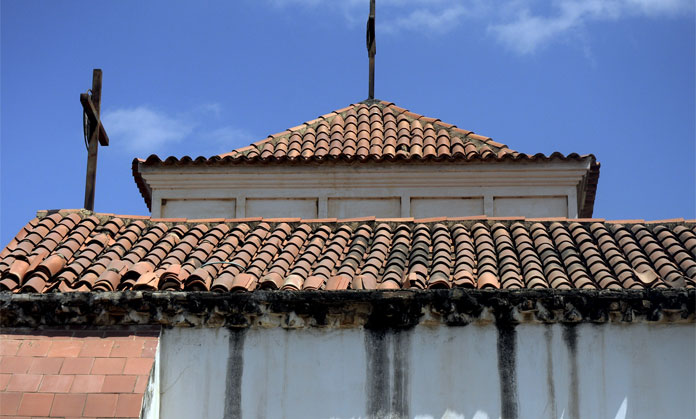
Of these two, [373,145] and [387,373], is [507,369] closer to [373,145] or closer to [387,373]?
[387,373]

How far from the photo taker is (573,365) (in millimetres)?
8852

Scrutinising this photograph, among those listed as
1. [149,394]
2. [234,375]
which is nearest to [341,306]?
[234,375]

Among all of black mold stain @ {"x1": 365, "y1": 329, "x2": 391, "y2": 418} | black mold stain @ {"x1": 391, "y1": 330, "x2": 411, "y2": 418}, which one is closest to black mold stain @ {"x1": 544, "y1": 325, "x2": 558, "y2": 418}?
black mold stain @ {"x1": 391, "y1": 330, "x2": 411, "y2": 418}

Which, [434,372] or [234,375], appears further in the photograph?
[234,375]

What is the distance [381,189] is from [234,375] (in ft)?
17.3

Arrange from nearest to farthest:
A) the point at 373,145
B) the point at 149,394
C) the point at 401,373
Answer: the point at 149,394
the point at 401,373
the point at 373,145

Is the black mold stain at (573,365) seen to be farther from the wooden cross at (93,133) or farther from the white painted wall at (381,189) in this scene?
the wooden cross at (93,133)

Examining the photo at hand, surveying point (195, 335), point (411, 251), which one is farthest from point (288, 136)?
point (195, 335)

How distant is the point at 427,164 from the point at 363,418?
5484 millimetres

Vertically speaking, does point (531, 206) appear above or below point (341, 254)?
above

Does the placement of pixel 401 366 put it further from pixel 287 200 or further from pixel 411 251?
pixel 287 200

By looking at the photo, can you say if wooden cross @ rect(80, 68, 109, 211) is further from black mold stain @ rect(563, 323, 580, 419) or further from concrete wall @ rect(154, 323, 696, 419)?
black mold stain @ rect(563, 323, 580, 419)

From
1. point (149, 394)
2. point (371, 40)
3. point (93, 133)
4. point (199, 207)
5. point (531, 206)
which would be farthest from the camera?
point (371, 40)

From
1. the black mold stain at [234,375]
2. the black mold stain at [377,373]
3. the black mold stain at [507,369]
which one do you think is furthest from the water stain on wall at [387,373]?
the black mold stain at [234,375]
